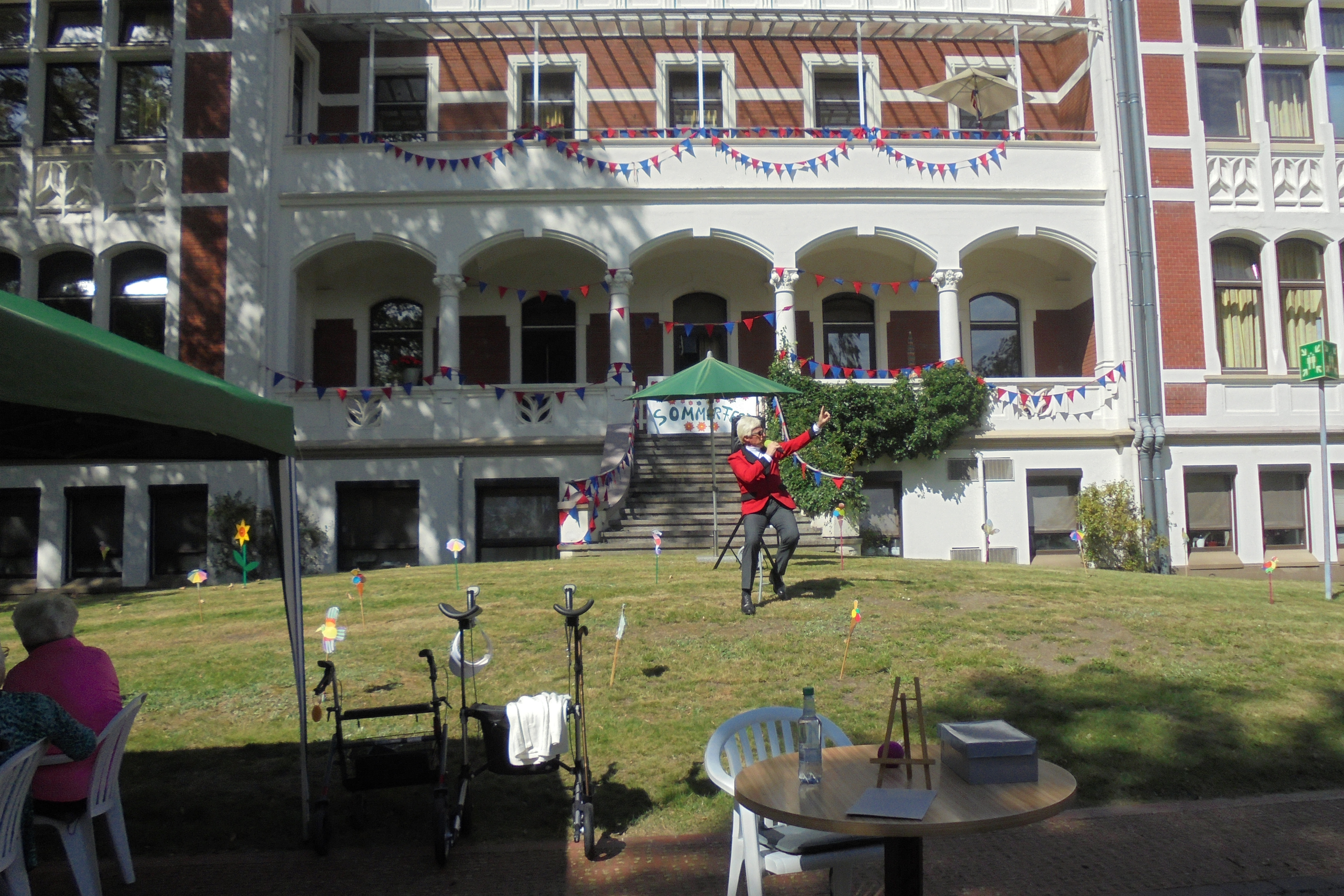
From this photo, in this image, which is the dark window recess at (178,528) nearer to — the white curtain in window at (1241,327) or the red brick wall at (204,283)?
the red brick wall at (204,283)

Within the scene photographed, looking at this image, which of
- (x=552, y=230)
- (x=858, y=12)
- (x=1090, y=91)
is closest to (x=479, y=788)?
(x=552, y=230)

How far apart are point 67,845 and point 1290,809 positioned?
622 cm

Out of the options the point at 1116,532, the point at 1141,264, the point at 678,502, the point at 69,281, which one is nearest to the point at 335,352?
the point at 69,281

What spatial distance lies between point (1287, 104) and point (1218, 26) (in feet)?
6.32

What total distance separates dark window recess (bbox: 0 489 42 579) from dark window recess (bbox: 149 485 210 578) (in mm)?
2001

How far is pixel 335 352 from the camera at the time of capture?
774 inches

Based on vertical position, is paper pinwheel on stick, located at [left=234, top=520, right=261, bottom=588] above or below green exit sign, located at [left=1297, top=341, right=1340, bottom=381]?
below

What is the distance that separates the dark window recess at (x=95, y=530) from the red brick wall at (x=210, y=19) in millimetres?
8430

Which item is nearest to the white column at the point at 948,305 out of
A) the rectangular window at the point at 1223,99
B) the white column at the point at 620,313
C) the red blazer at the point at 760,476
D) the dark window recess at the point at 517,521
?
the rectangular window at the point at 1223,99

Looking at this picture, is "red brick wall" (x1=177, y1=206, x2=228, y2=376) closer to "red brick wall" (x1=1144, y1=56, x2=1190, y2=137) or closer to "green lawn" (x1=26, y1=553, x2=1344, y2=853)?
"green lawn" (x1=26, y1=553, x2=1344, y2=853)

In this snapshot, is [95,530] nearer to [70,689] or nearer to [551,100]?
[551,100]

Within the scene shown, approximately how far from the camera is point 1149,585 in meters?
11.1

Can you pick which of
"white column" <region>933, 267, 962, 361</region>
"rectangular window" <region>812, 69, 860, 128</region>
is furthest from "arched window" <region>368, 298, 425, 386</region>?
"white column" <region>933, 267, 962, 361</region>

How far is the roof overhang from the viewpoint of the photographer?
1805 centimetres
